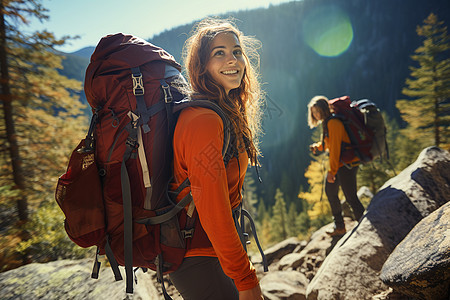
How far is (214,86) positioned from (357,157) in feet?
13.0

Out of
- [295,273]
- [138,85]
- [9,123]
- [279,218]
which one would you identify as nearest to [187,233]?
[138,85]

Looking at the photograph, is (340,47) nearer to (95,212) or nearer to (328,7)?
(328,7)

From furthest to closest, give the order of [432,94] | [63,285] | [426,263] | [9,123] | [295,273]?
[432,94] < [9,123] < [295,273] < [63,285] < [426,263]

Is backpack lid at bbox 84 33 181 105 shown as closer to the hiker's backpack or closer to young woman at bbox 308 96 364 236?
young woman at bbox 308 96 364 236

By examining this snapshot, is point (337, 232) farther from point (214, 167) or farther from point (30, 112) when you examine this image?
point (30, 112)

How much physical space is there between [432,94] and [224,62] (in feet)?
60.0

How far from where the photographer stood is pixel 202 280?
1435mm

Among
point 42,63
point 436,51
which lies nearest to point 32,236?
point 42,63

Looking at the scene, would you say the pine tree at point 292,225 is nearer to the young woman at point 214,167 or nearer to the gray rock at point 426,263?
the gray rock at point 426,263

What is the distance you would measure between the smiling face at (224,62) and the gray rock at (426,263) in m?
2.15

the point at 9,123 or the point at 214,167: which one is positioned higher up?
the point at 9,123

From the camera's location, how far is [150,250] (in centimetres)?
143

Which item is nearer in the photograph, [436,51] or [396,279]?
[396,279]

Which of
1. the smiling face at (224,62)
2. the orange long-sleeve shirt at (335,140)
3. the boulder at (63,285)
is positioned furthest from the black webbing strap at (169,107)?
the orange long-sleeve shirt at (335,140)
